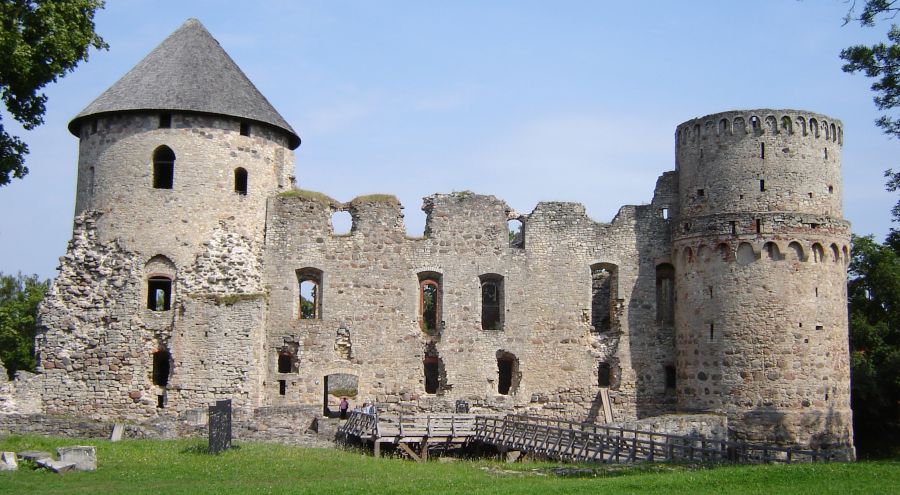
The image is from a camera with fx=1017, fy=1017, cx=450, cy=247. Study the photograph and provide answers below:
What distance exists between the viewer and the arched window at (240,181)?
29.5 metres

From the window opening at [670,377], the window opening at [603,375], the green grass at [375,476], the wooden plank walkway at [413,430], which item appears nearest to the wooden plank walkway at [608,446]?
the wooden plank walkway at [413,430]

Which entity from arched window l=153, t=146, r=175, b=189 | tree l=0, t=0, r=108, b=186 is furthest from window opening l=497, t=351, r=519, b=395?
tree l=0, t=0, r=108, b=186

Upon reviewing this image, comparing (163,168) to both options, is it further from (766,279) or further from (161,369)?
(766,279)

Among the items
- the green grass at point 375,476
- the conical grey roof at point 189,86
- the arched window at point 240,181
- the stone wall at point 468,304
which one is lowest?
the green grass at point 375,476

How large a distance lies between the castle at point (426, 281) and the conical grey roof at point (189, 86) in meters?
0.07

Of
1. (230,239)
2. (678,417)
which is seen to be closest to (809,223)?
(678,417)

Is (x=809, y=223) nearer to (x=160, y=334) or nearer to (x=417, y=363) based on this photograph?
(x=417, y=363)

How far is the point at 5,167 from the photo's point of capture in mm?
20891

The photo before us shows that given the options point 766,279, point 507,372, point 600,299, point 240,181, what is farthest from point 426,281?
point 766,279

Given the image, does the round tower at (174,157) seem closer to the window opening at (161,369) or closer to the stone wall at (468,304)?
the stone wall at (468,304)

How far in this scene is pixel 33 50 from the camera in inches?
780

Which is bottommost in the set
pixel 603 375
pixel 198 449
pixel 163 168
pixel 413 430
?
pixel 198 449

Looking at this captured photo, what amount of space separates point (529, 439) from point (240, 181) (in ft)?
37.2

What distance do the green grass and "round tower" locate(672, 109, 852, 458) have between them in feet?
23.3
